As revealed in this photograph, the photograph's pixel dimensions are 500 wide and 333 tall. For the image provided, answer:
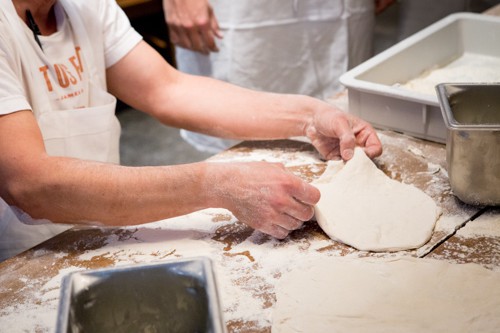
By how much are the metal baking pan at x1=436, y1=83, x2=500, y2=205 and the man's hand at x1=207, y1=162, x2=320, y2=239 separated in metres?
0.36

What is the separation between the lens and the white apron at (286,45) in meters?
2.71

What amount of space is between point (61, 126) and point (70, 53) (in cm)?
22

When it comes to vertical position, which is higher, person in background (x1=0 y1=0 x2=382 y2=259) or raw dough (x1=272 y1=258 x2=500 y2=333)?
person in background (x1=0 y1=0 x2=382 y2=259)

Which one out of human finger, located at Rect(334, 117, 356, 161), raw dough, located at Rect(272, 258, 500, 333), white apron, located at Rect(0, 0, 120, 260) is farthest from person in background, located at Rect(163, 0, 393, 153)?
raw dough, located at Rect(272, 258, 500, 333)

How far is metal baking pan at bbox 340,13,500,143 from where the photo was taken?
5.94 ft

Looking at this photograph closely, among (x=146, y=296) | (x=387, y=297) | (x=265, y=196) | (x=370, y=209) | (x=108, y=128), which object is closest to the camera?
(x=146, y=296)

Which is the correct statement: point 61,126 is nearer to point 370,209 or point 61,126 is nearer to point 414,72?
point 370,209

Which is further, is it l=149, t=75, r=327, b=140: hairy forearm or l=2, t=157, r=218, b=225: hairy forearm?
l=149, t=75, r=327, b=140: hairy forearm

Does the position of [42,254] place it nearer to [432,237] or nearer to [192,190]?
[192,190]

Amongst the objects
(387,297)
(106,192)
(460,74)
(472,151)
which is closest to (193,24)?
(460,74)

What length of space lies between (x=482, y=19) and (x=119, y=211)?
64.8 inches

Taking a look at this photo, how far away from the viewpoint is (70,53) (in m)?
1.76

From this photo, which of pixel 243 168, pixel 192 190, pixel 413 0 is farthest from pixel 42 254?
pixel 413 0

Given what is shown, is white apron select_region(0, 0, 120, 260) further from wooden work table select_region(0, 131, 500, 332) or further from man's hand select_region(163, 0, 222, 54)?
man's hand select_region(163, 0, 222, 54)
